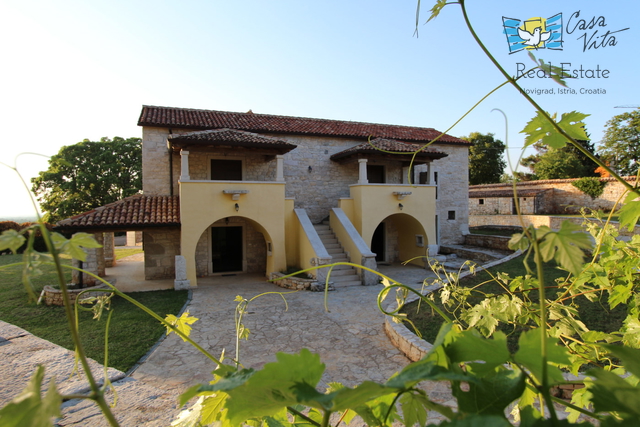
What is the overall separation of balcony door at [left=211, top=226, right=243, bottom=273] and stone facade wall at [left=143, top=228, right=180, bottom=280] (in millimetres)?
1412

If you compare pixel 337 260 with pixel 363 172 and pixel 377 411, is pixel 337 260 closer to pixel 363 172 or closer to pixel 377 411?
pixel 363 172

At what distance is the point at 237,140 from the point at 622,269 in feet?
39.4

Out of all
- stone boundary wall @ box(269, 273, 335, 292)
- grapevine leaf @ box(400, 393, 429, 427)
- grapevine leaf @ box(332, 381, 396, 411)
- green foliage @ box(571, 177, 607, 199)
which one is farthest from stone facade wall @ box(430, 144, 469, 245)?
grapevine leaf @ box(332, 381, 396, 411)

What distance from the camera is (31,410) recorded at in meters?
0.42

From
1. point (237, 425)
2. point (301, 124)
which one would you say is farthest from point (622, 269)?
point (301, 124)

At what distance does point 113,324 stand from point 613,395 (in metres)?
9.27

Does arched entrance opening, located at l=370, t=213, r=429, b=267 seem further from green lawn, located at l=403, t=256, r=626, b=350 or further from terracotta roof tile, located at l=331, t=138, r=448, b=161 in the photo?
green lawn, located at l=403, t=256, r=626, b=350

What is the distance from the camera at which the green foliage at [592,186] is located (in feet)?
85.3

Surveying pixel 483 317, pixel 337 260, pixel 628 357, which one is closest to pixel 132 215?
pixel 337 260

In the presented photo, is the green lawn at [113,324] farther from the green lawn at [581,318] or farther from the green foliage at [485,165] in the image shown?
the green foliage at [485,165]

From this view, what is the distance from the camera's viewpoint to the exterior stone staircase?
12113 mm

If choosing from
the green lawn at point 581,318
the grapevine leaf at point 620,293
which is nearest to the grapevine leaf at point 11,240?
the grapevine leaf at point 620,293

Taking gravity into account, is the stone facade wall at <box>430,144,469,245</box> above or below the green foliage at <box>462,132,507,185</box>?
below

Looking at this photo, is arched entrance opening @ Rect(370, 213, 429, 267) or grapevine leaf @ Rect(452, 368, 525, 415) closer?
grapevine leaf @ Rect(452, 368, 525, 415)
